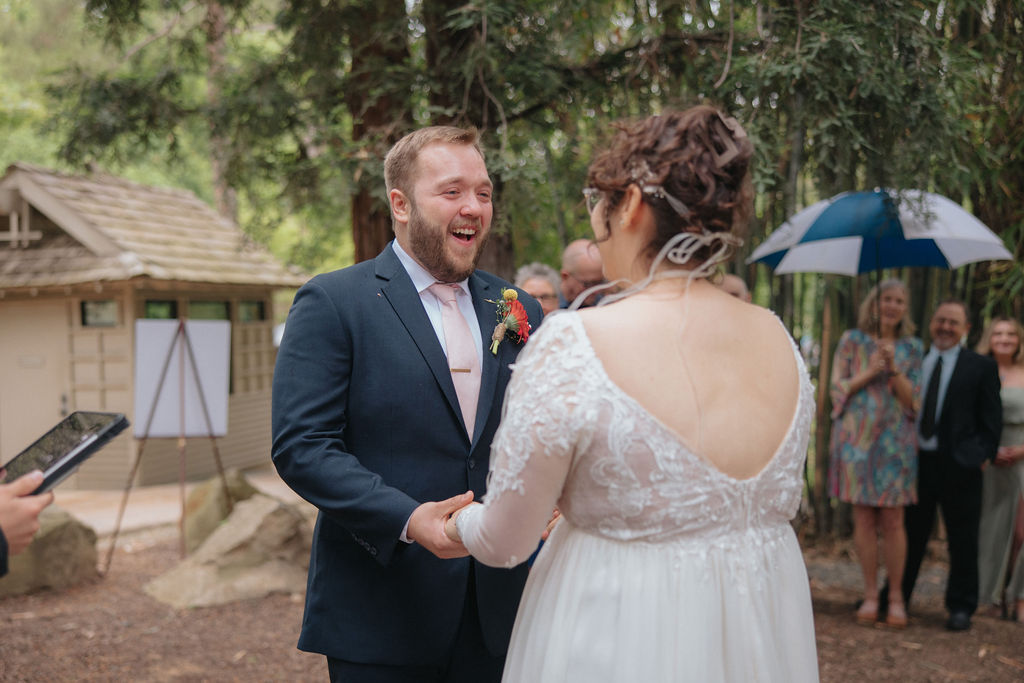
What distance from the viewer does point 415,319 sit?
2.09 meters

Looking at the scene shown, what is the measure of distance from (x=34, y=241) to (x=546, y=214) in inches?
321

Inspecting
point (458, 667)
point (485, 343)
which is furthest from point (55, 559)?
point (485, 343)

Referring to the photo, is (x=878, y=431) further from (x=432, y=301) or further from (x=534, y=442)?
(x=534, y=442)

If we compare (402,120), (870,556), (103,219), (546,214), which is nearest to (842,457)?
(870,556)

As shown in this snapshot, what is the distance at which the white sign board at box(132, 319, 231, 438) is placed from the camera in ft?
22.7

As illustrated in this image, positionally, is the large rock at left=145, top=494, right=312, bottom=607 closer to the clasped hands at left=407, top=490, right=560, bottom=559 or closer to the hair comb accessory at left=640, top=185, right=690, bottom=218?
the clasped hands at left=407, top=490, right=560, bottom=559

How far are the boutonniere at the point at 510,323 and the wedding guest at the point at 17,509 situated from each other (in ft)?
3.45

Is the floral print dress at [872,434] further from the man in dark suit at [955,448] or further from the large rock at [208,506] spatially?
the large rock at [208,506]

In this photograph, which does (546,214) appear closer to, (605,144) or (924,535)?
(924,535)

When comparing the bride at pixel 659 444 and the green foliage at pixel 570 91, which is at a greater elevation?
the green foliage at pixel 570 91

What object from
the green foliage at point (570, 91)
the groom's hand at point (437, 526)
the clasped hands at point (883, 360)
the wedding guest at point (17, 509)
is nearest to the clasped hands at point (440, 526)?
the groom's hand at point (437, 526)

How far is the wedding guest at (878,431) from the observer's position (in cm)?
504

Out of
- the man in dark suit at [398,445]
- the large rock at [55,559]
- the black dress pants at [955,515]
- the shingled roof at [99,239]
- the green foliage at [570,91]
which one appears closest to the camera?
the man in dark suit at [398,445]

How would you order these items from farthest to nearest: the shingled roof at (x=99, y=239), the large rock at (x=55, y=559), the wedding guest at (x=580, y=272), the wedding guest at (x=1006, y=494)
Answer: the shingled roof at (x=99, y=239)
the large rock at (x=55, y=559)
the wedding guest at (x=1006, y=494)
the wedding guest at (x=580, y=272)
